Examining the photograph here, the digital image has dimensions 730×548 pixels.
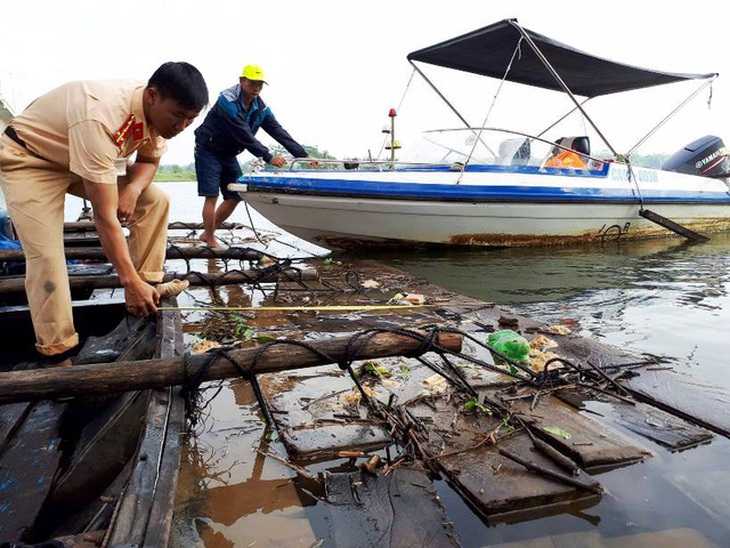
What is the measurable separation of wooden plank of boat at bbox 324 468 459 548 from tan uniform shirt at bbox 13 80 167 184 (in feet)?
5.47

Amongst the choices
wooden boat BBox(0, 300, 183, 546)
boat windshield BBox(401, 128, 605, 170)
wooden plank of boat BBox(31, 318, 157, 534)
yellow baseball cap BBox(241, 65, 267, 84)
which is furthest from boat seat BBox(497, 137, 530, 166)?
wooden plank of boat BBox(31, 318, 157, 534)

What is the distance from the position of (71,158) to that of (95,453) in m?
1.26

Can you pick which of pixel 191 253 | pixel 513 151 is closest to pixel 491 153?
pixel 513 151

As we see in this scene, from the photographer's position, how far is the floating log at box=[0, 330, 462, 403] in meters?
1.85

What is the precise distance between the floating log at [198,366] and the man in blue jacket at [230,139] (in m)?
4.57

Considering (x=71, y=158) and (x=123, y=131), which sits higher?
(x=123, y=131)

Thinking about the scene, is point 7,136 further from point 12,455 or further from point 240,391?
point 240,391

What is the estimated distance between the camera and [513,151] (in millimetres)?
8555

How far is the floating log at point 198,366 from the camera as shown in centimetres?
185

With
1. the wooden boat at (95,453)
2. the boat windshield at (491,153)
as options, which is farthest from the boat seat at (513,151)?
the wooden boat at (95,453)

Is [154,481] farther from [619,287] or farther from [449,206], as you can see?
[449,206]

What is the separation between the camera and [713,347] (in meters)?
4.04

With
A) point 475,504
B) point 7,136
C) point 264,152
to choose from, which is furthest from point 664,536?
point 264,152

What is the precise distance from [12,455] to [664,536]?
2.68 meters
